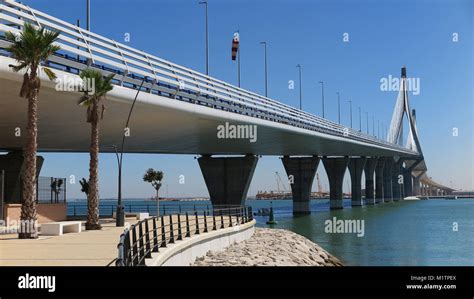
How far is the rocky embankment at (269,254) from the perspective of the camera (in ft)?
82.6

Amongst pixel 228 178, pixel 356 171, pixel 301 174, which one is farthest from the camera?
pixel 356 171

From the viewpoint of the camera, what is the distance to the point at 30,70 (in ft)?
85.1

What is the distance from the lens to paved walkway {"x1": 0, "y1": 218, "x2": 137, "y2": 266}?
16219mm

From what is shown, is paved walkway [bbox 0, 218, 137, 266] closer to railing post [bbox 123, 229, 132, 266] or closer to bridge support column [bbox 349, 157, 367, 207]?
railing post [bbox 123, 229, 132, 266]

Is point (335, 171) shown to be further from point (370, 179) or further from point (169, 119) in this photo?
point (169, 119)

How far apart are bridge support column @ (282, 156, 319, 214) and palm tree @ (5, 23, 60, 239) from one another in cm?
7801

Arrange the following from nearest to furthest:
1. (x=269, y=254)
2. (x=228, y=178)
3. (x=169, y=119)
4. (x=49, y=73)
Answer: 1. (x=49, y=73)
2. (x=269, y=254)
3. (x=169, y=119)
4. (x=228, y=178)

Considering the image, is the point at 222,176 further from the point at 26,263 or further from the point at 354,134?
the point at 26,263

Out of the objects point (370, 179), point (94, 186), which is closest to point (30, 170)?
point (94, 186)

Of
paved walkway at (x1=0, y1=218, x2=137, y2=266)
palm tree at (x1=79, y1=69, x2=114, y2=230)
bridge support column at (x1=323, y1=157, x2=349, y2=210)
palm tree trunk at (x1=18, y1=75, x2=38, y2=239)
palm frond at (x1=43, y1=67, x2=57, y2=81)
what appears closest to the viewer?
paved walkway at (x1=0, y1=218, x2=137, y2=266)

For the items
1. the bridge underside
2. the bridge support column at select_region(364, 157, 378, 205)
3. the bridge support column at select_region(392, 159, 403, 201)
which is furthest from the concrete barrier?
the bridge support column at select_region(392, 159, 403, 201)

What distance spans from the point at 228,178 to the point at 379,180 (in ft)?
316

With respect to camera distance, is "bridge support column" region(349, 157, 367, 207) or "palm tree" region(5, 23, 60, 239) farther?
"bridge support column" region(349, 157, 367, 207)
